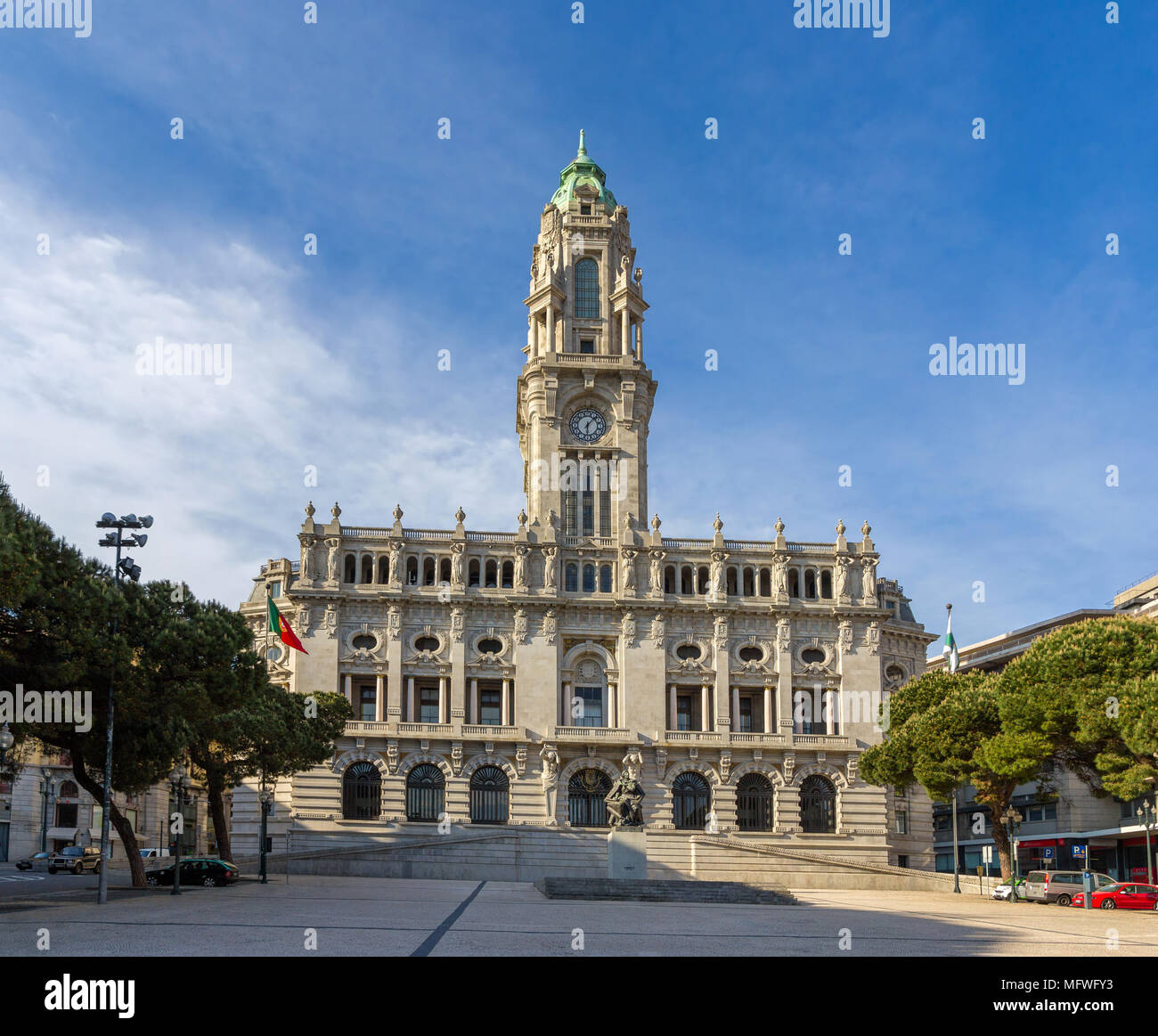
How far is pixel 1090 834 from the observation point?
79312 millimetres

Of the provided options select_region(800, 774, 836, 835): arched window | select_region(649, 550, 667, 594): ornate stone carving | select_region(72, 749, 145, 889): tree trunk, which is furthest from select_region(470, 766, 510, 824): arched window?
select_region(72, 749, 145, 889): tree trunk

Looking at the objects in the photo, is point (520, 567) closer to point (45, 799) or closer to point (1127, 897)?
point (1127, 897)

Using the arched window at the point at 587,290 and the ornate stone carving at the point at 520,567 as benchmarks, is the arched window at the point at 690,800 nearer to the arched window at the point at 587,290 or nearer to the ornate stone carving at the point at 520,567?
the ornate stone carving at the point at 520,567

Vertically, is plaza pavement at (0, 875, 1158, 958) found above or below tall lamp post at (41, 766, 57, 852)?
above

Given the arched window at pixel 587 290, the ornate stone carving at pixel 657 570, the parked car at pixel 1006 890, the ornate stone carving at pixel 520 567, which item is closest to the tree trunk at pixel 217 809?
the ornate stone carving at pixel 520 567

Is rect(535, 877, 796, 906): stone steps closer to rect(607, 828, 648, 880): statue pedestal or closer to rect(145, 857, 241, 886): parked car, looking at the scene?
rect(607, 828, 648, 880): statue pedestal

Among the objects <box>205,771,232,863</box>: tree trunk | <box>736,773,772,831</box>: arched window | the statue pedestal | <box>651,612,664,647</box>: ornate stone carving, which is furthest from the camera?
<box>651,612,664,647</box>: ornate stone carving

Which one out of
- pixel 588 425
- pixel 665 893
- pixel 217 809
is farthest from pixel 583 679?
pixel 665 893

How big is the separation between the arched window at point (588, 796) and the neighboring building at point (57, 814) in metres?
33.0

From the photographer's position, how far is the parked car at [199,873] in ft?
171

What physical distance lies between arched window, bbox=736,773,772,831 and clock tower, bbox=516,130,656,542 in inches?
735

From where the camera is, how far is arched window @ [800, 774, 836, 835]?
254 ft
